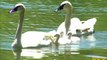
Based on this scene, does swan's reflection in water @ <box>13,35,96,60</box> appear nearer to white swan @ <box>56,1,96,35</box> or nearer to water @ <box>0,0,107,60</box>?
water @ <box>0,0,107,60</box>

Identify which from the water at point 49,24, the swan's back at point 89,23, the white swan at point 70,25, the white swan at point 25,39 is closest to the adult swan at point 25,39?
the white swan at point 25,39

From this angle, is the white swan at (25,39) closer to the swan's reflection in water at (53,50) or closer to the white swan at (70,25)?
the swan's reflection in water at (53,50)

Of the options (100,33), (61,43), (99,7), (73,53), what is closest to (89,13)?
(99,7)

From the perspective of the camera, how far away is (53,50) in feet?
51.4

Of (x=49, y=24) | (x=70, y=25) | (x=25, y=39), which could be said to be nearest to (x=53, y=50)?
(x=25, y=39)

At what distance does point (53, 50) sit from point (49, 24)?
11.4 ft

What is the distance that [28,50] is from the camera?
15547 millimetres

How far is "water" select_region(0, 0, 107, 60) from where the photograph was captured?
1497cm

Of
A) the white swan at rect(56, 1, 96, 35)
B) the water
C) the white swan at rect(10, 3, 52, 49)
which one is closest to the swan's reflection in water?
the water

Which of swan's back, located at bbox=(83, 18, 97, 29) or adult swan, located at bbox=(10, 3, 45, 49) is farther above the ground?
swan's back, located at bbox=(83, 18, 97, 29)

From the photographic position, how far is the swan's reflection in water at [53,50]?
48.3 ft

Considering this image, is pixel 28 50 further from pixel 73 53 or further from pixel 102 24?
pixel 102 24

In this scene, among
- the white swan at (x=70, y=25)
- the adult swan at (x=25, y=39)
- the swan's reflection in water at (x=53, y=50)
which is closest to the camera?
the swan's reflection in water at (x=53, y=50)

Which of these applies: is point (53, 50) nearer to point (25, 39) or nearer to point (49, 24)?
point (25, 39)
